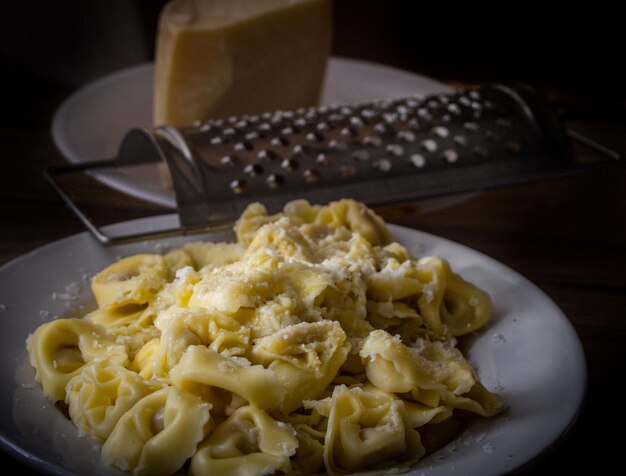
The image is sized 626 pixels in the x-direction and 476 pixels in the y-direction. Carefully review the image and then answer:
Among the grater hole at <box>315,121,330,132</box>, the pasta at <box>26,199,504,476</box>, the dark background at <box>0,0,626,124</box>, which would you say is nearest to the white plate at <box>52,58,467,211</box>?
the grater hole at <box>315,121,330,132</box>

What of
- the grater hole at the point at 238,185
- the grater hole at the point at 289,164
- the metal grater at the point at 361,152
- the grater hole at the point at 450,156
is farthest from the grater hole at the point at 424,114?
the grater hole at the point at 238,185

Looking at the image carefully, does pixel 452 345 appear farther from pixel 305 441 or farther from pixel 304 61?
pixel 304 61

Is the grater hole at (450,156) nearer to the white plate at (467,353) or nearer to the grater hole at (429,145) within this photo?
the grater hole at (429,145)

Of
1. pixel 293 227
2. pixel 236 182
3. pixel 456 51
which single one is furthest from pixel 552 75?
pixel 293 227

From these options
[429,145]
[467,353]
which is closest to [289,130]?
[429,145]

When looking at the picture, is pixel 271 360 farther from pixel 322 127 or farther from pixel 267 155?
pixel 322 127

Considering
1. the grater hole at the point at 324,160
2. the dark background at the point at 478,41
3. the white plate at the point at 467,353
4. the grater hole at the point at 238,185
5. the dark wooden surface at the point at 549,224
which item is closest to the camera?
the white plate at the point at 467,353

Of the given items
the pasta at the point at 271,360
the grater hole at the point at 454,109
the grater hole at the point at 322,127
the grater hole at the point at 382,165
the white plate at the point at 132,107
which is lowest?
the white plate at the point at 132,107
